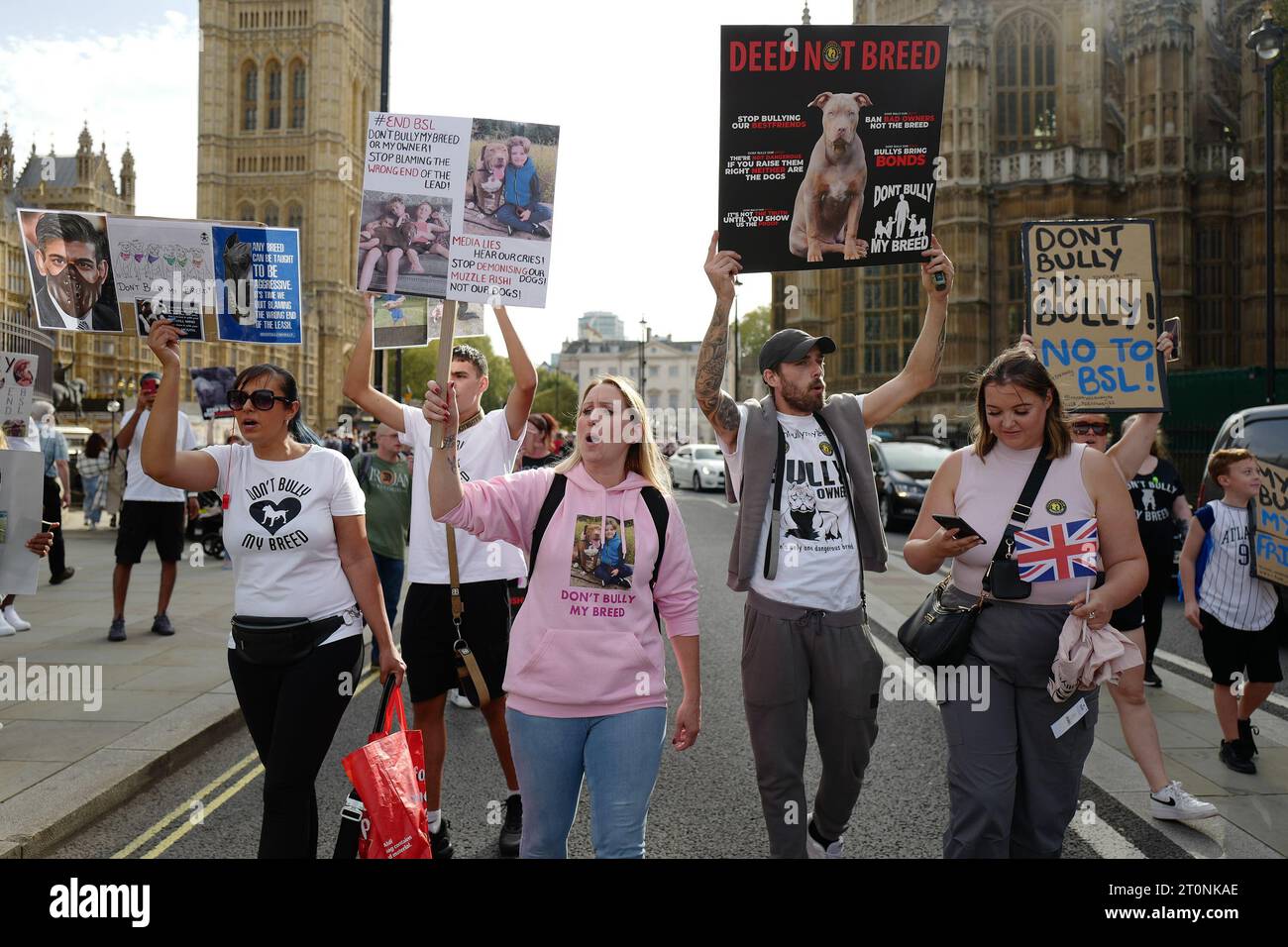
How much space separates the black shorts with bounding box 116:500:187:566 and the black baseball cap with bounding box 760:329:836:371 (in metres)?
6.40

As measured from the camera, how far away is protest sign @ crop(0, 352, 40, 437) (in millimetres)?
6895

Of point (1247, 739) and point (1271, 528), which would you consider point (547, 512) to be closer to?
point (1271, 528)

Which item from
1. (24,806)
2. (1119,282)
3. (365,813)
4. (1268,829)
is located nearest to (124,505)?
(24,806)

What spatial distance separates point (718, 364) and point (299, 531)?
1.62 meters

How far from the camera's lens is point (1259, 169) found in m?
34.7

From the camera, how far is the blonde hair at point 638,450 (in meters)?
3.34

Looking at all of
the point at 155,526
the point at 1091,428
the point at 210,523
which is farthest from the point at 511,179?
the point at 210,523

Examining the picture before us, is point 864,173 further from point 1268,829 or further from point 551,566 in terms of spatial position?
point 1268,829

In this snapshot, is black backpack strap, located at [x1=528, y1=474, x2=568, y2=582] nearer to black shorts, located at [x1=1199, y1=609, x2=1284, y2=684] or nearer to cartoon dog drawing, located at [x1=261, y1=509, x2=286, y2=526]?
cartoon dog drawing, located at [x1=261, y1=509, x2=286, y2=526]

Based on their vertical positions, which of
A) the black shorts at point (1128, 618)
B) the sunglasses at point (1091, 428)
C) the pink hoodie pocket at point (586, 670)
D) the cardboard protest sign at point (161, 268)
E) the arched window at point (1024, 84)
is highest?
the arched window at point (1024, 84)

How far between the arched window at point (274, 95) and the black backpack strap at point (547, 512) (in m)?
103

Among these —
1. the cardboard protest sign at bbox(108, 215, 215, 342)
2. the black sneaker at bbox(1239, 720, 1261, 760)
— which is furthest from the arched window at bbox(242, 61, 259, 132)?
the black sneaker at bbox(1239, 720, 1261, 760)

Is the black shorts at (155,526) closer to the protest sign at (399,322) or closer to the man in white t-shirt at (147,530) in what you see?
the man in white t-shirt at (147,530)

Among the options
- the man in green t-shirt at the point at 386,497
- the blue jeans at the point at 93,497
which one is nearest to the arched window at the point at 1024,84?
the blue jeans at the point at 93,497
